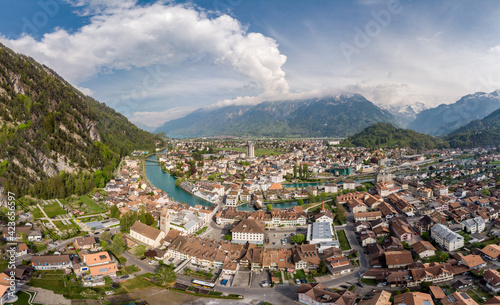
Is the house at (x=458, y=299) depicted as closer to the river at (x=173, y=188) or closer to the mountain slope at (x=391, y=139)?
the river at (x=173, y=188)

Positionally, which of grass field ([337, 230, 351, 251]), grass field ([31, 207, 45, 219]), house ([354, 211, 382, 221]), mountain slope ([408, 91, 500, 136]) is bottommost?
grass field ([337, 230, 351, 251])

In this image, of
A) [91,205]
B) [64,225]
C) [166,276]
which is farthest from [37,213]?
[166,276]

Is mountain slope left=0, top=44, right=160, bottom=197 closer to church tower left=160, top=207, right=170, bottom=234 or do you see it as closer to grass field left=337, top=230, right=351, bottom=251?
church tower left=160, top=207, right=170, bottom=234

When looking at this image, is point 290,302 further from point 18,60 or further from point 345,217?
point 18,60

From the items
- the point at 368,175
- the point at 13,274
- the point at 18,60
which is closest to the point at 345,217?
the point at 13,274

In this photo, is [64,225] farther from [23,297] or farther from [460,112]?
[460,112]

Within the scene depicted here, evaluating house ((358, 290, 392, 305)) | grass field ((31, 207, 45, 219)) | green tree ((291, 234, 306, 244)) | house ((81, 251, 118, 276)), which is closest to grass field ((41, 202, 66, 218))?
grass field ((31, 207, 45, 219))
